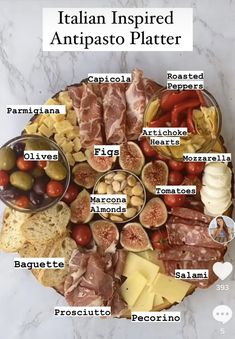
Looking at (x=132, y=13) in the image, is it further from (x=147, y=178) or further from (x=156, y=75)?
(x=147, y=178)

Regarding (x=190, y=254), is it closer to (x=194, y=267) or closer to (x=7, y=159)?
(x=194, y=267)

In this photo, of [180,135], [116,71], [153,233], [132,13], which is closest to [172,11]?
[132,13]

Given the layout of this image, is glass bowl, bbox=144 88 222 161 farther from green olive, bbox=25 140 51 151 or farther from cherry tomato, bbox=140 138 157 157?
green olive, bbox=25 140 51 151

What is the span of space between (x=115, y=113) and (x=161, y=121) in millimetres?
126

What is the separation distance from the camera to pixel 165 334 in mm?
1883

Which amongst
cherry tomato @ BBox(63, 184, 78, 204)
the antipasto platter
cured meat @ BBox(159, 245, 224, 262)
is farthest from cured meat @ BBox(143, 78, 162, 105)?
cured meat @ BBox(159, 245, 224, 262)

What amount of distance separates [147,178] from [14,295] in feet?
1.63

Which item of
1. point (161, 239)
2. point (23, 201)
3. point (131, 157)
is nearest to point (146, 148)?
point (131, 157)

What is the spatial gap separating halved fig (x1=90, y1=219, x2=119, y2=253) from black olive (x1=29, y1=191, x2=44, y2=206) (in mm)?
158

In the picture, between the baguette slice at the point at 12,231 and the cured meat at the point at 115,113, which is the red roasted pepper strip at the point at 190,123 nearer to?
the cured meat at the point at 115,113

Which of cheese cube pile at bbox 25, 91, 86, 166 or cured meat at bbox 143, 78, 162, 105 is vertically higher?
cured meat at bbox 143, 78, 162, 105

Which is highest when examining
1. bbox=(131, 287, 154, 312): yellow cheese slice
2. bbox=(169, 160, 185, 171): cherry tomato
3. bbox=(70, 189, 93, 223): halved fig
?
bbox=(169, 160, 185, 171): cherry tomato

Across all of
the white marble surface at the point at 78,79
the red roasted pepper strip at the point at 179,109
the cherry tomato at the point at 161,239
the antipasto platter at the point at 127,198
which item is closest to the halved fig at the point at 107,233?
the antipasto platter at the point at 127,198

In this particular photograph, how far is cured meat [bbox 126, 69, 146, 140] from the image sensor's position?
181 centimetres
